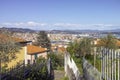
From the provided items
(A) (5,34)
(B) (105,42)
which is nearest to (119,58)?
(A) (5,34)

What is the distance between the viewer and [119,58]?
4.03 m

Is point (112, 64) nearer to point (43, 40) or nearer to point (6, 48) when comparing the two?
point (6, 48)

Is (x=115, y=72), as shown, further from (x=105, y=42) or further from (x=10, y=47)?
(x=105, y=42)

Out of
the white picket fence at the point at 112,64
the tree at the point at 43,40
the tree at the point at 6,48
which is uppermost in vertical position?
the white picket fence at the point at 112,64

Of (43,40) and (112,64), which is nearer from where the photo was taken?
(112,64)

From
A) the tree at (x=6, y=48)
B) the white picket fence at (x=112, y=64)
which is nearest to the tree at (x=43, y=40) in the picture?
the tree at (x=6, y=48)

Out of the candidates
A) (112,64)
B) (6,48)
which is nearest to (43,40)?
(6,48)

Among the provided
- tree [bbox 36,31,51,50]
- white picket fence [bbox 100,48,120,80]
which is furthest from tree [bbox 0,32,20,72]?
tree [bbox 36,31,51,50]

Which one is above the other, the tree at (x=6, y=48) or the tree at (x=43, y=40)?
the tree at (x=6, y=48)

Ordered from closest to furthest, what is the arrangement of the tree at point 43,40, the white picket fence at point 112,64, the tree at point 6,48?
1. the white picket fence at point 112,64
2. the tree at point 6,48
3. the tree at point 43,40

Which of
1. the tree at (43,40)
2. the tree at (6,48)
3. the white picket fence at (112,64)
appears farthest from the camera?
the tree at (43,40)

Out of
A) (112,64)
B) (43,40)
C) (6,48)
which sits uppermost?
(112,64)

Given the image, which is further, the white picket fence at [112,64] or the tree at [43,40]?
the tree at [43,40]

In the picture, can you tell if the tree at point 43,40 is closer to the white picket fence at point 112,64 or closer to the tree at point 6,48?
the tree at point 6,48
